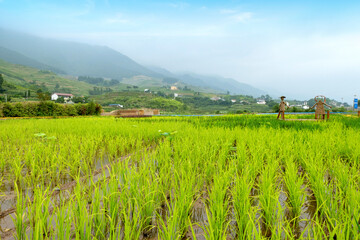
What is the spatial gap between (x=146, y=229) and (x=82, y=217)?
0.54 m

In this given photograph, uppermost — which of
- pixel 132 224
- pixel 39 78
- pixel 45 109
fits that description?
pixel 39 78

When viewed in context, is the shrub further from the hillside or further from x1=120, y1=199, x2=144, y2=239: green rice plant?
the hillside

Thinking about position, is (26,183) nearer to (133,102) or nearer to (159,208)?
(159,208)

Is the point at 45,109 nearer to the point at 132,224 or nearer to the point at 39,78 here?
the point at 132,224

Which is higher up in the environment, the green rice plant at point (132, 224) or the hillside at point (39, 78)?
the hillside at point (39, 78)

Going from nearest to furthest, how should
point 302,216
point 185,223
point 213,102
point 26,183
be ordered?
point 185,223
point 302,216
point 26,183
point 213,102

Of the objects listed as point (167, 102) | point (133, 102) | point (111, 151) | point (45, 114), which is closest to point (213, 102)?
point (167, 102)

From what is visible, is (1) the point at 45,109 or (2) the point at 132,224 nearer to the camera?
(2) the point at 132,224

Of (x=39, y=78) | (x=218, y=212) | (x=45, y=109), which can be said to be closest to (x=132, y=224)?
(x=218, y=212)

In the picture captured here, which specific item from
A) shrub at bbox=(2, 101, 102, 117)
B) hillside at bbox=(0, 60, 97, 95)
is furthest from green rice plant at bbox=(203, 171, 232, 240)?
hillside at bbox=(0, 60, 97, 95)

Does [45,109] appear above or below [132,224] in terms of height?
above

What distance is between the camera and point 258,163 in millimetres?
2889

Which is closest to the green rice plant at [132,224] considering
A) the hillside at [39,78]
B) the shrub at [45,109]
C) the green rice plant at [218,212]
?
the green rice plant at [218,212]

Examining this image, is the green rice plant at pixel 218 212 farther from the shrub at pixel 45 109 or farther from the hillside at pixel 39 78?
the hillside at pixel 39 78
